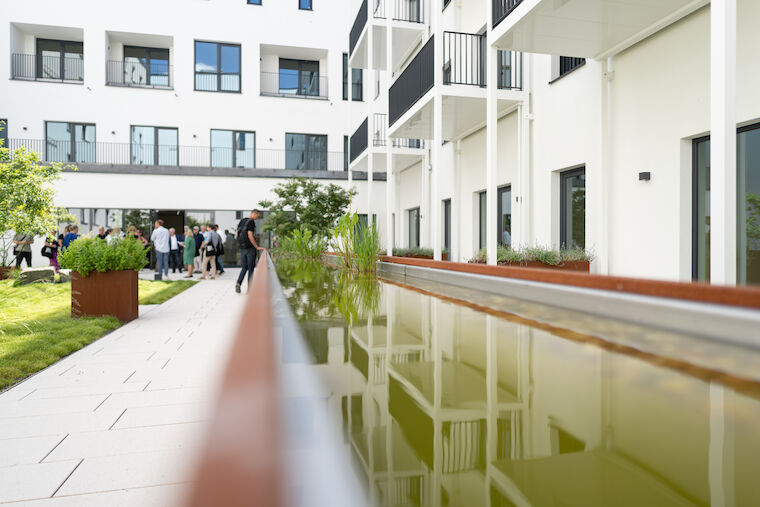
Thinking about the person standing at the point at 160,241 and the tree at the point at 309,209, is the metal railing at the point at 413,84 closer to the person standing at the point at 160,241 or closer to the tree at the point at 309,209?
the tree at the point at 309,209

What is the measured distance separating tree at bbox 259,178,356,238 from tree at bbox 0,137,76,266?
6116 millimetres

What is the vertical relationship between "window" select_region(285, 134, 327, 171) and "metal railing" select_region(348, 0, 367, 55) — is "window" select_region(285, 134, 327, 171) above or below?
below

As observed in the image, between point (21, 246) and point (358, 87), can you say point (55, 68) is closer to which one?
point (21, 246)

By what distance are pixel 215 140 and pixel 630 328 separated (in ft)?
66.5

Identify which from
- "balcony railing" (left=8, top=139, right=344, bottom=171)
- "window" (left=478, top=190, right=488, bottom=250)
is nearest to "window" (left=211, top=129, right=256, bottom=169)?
"balcony railing" (left=8, top=139, right=344, bottom=171)

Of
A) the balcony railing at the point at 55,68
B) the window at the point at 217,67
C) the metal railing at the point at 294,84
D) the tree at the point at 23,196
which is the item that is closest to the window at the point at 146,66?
the window at the point at 217,67

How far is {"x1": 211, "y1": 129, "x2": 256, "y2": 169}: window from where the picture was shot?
2036 cm

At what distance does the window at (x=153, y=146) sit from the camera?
64.6ft

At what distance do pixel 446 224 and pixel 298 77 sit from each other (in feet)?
39.6

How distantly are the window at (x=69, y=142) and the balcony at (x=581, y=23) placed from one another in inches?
703

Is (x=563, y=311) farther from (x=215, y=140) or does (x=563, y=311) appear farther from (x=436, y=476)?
(x=215, y=140)

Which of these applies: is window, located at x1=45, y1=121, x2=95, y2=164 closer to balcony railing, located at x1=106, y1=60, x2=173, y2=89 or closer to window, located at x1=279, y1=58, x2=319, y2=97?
balcony railing, located at x1=106, y1=60, x2=173, y2=89

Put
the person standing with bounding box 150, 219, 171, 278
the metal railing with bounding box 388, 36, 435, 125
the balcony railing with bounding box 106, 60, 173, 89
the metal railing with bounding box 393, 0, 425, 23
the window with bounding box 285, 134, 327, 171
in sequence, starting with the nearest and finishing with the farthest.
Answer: the metal railing with bounding box 388, 36, 435, 125
the person standing with bounding box 150, 219, 171, 278
the metal railing with bounding box 393, 0, 425, 23
the balcony railing with bounding box 106, 60, 173, 89
the window with bounding box 285, 134, 327, 171

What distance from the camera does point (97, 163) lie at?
18.6 m
